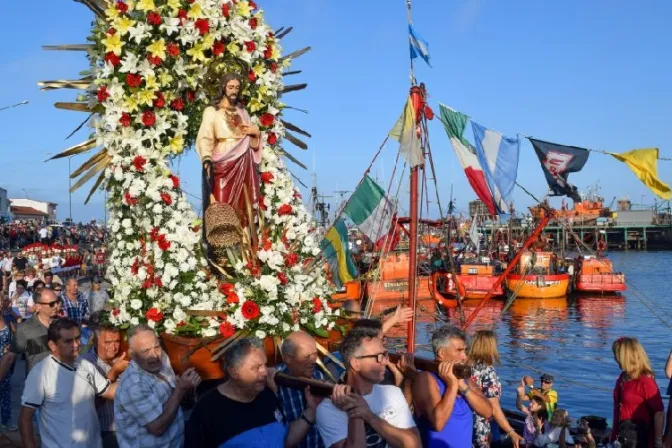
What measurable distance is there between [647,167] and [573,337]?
19.7m

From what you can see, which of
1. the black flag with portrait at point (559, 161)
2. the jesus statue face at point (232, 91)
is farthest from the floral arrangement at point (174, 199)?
the black flag with portrait at point (559, 161)

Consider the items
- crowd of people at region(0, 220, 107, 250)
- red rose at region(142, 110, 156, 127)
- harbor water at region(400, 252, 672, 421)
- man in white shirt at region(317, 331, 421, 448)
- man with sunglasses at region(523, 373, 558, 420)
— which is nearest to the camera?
man in white shirt at region(317, 331, 421, 448)

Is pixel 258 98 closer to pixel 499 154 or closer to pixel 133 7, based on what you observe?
pixel 133 7

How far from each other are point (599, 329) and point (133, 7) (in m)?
25.3

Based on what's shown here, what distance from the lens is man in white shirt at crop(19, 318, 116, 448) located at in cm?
503

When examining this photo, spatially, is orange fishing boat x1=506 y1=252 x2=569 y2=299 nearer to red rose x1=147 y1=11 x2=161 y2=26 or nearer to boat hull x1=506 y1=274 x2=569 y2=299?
boat hull x1=506 y1=274 x2=569 y2=299

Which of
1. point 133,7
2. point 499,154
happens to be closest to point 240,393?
point 133,7

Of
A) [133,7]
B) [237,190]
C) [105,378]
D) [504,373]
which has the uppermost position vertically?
[133,7]

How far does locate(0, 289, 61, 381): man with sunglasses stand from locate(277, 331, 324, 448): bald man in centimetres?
315

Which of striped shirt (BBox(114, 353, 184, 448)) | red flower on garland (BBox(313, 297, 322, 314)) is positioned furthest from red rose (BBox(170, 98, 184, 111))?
striped shirt (BBox(114, 353, 184, 448))

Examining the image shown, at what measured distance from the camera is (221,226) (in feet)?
24.4

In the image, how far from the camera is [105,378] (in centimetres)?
549

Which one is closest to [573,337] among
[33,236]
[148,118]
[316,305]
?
[316,305]

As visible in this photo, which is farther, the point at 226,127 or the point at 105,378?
the point at 226,127
